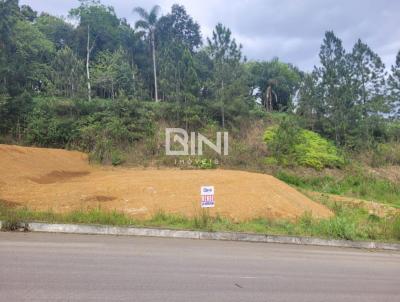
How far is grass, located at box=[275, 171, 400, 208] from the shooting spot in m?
24.2

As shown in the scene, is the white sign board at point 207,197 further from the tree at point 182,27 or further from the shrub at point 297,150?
the tree at point 182,27

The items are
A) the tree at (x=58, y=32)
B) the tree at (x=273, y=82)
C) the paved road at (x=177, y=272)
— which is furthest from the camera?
the tree at (x=58, y=32)

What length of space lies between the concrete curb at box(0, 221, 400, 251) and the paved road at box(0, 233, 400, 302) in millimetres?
700

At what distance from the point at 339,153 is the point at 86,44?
1281 inches

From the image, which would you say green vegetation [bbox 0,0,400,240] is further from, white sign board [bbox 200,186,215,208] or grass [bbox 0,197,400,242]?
white sign board [bbox 200,186,215,208]

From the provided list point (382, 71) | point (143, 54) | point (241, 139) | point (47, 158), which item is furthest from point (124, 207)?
point (143, 54)

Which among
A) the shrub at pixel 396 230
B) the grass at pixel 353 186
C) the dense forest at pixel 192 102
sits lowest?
the shrub at pixel 396 230

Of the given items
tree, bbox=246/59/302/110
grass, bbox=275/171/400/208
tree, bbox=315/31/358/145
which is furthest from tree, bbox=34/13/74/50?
grass, bbox=275/171/400/208

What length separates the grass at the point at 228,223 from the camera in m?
11.9

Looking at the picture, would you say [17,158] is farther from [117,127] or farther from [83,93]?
[83,93]

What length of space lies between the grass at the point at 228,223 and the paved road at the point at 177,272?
4.61 feet

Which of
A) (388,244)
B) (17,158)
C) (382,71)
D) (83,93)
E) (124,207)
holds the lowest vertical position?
(388,244)

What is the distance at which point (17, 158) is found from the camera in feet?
68.9

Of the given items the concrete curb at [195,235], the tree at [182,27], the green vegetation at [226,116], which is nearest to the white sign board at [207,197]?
the concrete curb at [195,235]
